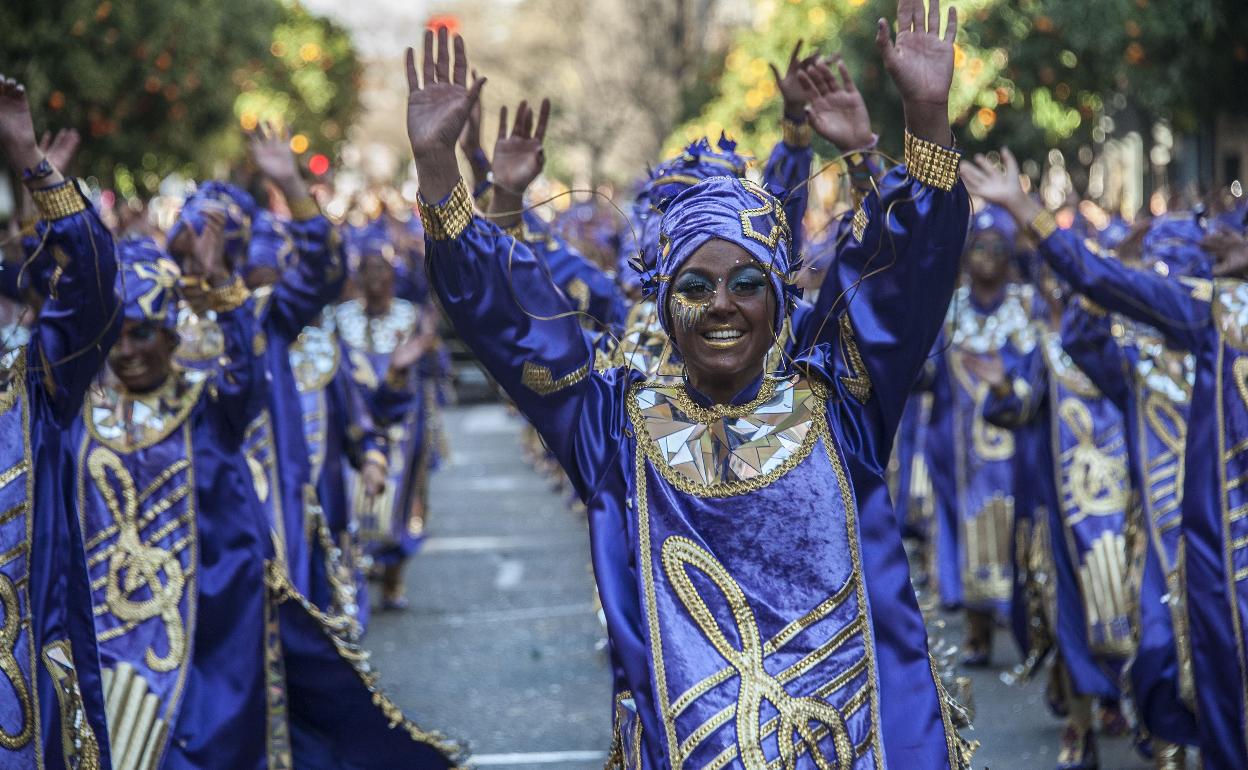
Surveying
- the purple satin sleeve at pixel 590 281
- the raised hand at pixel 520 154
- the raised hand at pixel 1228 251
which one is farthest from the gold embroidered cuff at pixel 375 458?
the raised hand at pixel 1228 251

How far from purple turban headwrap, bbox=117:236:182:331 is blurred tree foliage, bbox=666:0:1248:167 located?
8.16m

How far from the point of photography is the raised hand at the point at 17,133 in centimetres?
477

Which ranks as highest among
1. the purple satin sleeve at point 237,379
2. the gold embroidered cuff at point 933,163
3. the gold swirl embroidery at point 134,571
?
the gold embroidered cuff at point 933,163

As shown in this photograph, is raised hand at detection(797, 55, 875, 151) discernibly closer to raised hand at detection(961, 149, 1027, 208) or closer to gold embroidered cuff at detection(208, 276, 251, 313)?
raised hand at detection(961, 149, 1027, 208)

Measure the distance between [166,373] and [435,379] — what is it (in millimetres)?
8148

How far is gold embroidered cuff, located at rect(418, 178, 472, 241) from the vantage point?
150 inches

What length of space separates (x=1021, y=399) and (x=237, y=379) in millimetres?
3462

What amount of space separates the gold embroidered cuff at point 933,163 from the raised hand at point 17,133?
2.23m

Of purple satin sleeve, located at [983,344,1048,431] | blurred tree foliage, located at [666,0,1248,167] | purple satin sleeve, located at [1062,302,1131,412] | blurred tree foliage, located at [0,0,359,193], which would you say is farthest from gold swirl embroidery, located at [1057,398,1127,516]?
blurred tree foliage, located at [0,0,359,193]

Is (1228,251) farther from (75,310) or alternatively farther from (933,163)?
(75,310)

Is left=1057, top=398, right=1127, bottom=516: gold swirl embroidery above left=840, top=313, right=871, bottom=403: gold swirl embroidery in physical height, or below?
below

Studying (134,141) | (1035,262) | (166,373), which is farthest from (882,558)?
(134,141)

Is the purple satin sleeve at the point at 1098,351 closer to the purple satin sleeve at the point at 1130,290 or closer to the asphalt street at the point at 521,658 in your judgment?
the purple satin sleeve at the point at 1130,290

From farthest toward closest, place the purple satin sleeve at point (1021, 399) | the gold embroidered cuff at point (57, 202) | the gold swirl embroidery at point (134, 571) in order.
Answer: the purple satin sleeve at point (1021, 399)
the gold swirl embroidery at point (134, 571)
the gold embroidered cuff at point (57, 202)
